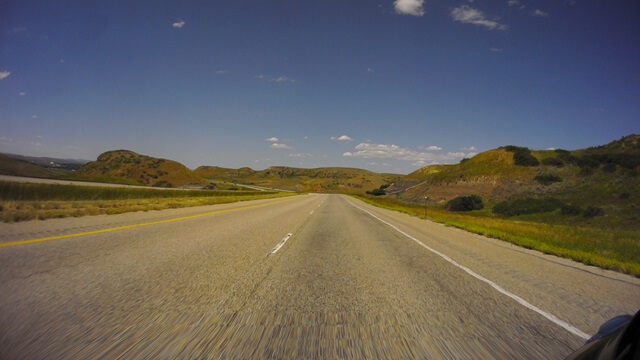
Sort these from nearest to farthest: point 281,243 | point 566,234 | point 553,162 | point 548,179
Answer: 1. point 281,243
2. point 566,234
3. point 548,179
4. point 553,162

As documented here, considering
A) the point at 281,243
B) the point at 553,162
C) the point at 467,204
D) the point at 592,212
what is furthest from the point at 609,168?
the point at 281,243

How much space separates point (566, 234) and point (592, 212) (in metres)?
18.9

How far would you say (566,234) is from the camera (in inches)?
620

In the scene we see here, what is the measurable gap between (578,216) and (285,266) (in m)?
33.7

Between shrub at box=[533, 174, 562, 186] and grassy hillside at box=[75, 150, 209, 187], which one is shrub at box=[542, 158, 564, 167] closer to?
shrub at box=[533, 174, 562, 186]

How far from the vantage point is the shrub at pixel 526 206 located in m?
34.8

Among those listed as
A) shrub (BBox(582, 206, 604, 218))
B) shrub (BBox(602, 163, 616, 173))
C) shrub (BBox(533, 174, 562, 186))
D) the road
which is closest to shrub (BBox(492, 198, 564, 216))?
shrub (BBox(582, 206, 604, 218))

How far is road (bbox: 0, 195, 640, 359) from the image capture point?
3196 mm

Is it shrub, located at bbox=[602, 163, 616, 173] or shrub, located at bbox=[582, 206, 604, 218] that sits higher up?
shrub, located at bbox=[602, 163, 616, 173]

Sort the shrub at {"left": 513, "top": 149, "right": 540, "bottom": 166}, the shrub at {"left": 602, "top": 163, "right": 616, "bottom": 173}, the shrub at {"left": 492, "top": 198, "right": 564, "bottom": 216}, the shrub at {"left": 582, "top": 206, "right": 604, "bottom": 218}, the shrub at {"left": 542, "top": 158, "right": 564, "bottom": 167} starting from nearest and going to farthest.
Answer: the shrub at {"left": 582, "top": 206, "right": 604, "bottom": 218}, the shrub at {"left": 492, "top": 198, "right": 564, "bottom": 216}, the shrub at {"left": 602, "top": 163, "right": 616, "bottom": 173}, the shrub at {"left": 542, "top": 158, "right": 564, "bottom": 167}, the shrub at {"left": 513, "top": 149, "right": 540, "bottom": 166}

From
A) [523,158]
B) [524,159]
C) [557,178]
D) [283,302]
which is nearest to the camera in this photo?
[283,302]

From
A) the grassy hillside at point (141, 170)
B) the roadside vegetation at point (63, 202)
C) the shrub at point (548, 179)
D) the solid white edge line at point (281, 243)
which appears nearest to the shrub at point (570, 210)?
the shrub at point (548, 179)

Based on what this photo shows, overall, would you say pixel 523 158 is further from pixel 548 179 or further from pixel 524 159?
pixel 548 179

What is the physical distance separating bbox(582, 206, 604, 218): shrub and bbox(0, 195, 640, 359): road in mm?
27164
